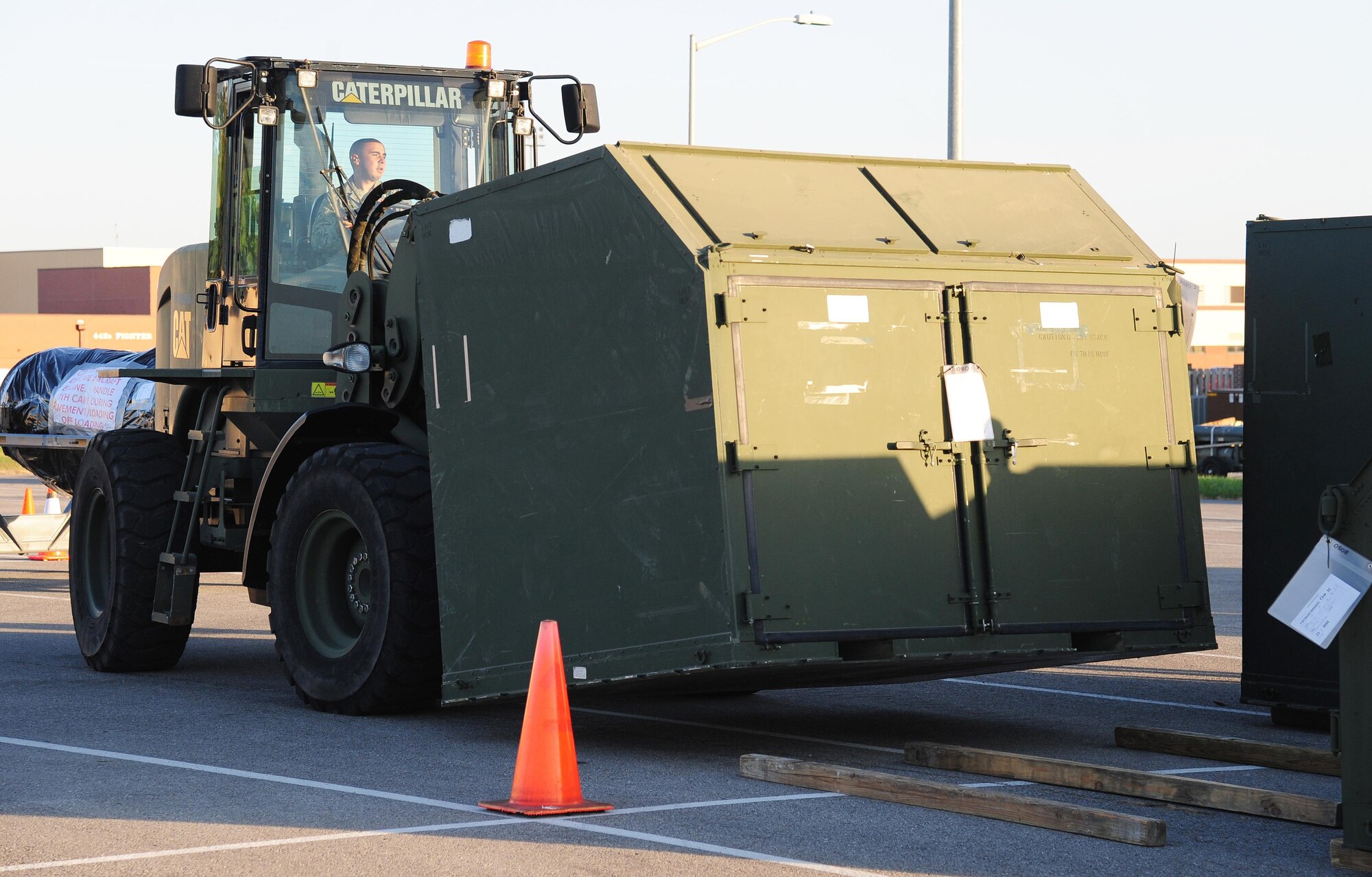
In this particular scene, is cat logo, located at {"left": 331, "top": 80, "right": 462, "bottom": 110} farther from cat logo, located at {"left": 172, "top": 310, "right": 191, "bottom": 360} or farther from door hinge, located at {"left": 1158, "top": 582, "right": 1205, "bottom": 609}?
door hinge, located at {"left": 1158, "top": 582, "right": 1205, "bottom": 609}

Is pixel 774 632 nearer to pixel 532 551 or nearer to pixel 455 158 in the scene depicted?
pixel 532 551

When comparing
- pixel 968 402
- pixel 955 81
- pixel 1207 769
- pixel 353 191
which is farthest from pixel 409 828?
pixel 955 81

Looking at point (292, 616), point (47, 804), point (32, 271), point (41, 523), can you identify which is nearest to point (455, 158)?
point (292, 616)

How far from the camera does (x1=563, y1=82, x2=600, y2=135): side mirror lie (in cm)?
1109

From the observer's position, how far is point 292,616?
963cm

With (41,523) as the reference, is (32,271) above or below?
above

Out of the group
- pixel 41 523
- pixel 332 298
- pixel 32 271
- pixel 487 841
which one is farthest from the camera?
pixel 32 271

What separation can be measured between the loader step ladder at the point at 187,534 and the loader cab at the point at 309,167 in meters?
0.40

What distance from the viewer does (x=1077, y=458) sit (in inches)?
317

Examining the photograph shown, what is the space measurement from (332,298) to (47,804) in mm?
4365

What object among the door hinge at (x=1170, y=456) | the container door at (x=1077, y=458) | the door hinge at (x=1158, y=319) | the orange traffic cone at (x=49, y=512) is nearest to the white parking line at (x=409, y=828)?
the container door at (x=1077, y=458)

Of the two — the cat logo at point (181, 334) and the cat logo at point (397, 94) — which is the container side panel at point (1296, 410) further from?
the cat logo at point (181, 334)

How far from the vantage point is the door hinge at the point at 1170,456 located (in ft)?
27.1

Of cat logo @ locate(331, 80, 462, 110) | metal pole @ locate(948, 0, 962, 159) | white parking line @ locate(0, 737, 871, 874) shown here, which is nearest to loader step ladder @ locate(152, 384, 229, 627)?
cat logo @ locate(331, 80, 462, 110)
